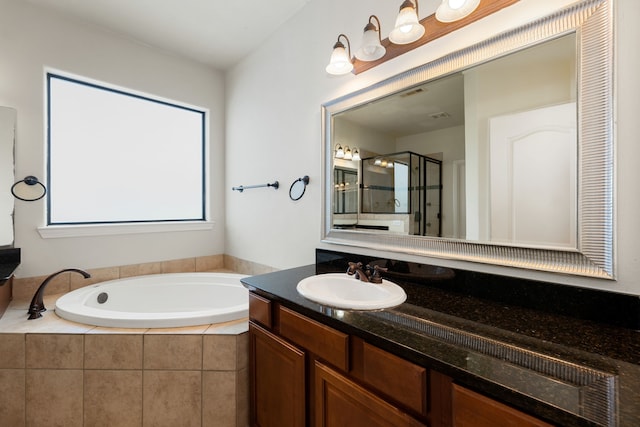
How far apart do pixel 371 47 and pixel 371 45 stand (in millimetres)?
11

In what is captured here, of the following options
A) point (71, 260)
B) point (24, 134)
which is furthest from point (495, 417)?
point (24, 134)

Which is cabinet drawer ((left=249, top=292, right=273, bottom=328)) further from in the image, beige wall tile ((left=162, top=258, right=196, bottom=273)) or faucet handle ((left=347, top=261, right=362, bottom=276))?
beige wall tile ((left=162, top=258, right=196, bottom=273))

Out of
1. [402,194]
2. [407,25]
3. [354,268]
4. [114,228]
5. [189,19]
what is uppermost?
[189,19]

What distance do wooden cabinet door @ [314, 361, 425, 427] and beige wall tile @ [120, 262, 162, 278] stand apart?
2093 mm

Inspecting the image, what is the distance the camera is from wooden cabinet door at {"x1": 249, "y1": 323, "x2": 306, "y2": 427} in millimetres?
1161

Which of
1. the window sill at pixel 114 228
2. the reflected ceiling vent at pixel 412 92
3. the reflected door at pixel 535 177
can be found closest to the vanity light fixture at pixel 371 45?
the reflected ceiling vent at pixel 412 92

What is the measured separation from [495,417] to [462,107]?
45.0 inches

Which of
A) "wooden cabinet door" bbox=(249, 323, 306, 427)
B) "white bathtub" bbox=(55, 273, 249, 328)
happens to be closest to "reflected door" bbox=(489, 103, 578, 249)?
"wooden cabinet door" bbox=(249, 323, 306, 427)

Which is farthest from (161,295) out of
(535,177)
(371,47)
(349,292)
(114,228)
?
(535,177)

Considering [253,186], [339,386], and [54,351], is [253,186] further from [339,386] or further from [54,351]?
[339,386]

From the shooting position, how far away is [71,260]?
2178 mm

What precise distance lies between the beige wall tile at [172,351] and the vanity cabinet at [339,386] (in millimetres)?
301

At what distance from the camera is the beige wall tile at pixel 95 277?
2.18 m

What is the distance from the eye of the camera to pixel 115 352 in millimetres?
1464
